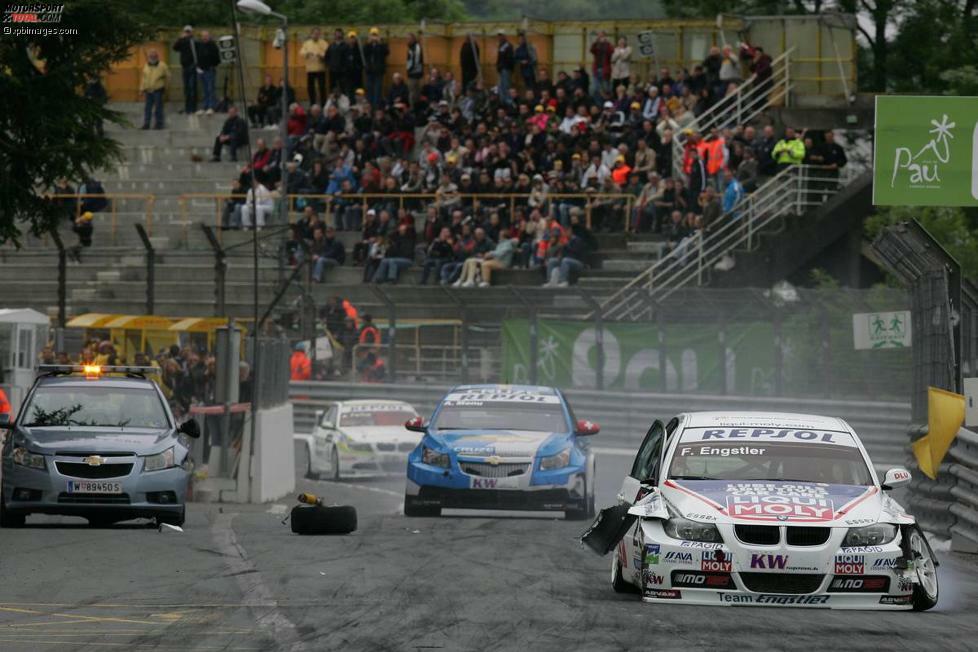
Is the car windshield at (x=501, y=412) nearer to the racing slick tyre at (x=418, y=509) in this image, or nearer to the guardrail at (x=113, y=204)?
the racing slick tyre at (x=418, y=509)

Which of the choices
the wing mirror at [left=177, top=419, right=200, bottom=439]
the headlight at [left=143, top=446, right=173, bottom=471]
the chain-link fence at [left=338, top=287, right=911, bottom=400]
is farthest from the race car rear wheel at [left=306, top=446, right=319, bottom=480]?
the headlight at [left=143, top=446, right=173, bottom=471]

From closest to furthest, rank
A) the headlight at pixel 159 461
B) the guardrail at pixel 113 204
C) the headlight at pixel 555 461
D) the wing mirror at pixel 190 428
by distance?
the headlight at pixel 159 461
the wing mirror at pixel 190 428
the headlight at pixel 555 461
the guardrail at pixel 113 204

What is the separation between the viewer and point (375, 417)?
29703mm

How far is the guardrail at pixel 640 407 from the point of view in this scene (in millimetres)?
27812

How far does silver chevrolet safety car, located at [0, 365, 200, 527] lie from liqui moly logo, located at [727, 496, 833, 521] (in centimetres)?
827

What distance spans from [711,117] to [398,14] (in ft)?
113

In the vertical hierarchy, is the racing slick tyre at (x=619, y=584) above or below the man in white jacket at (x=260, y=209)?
below

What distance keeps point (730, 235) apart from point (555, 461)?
15.2 meters

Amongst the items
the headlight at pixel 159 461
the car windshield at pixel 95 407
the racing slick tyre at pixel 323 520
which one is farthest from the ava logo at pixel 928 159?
the car windshield at pixel 95 407

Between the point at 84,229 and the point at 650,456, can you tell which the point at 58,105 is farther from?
the point at 84,229

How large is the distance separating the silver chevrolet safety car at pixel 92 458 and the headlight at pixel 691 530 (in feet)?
26.7

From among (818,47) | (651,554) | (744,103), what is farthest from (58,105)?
(818,47)

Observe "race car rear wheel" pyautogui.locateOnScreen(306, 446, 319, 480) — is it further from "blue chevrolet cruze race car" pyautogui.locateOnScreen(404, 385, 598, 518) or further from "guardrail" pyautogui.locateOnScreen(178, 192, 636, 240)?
"guardrail" pyautogui.locateOnScreen(178, 192, 636, 240)

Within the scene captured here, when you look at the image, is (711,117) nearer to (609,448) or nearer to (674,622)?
(609,448)
